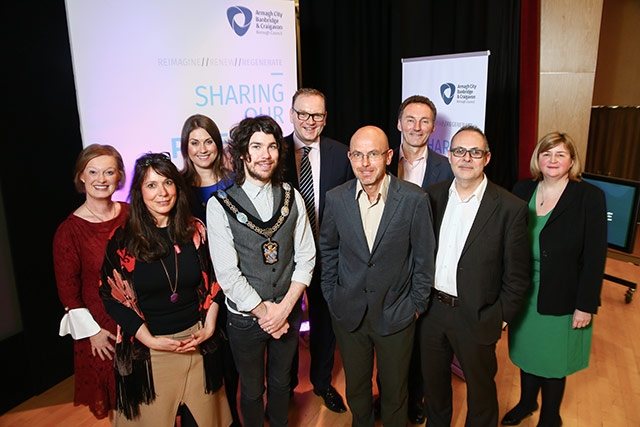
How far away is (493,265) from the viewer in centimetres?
205

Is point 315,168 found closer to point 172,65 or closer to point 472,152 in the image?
point 472,152

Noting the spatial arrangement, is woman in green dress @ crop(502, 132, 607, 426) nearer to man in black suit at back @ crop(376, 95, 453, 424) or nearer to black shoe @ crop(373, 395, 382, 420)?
man in black suit at back @ crop(376, 95, 453, 424)

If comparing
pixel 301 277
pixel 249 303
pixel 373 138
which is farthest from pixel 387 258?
pixel 249 303

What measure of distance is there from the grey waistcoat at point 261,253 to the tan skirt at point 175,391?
1.08 ft

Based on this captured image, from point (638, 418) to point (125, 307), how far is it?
3.00m

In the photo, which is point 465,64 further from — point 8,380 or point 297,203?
point 8,380

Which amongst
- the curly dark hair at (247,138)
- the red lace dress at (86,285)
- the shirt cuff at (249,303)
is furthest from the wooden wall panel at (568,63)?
the red lace dress at (86,285)

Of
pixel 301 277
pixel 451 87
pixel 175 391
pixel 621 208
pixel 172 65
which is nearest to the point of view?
pixel 175 391

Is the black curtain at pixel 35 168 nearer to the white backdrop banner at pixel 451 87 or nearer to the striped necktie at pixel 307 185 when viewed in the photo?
the striped necktie at pixel 307 185

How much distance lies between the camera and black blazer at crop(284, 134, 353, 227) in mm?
2682

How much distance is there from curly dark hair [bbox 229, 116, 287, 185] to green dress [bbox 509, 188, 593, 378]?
1.33 metres

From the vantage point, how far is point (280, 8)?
351 centimetres

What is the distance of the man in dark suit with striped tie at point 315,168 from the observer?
8.60 feet

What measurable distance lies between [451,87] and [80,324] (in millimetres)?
3028
